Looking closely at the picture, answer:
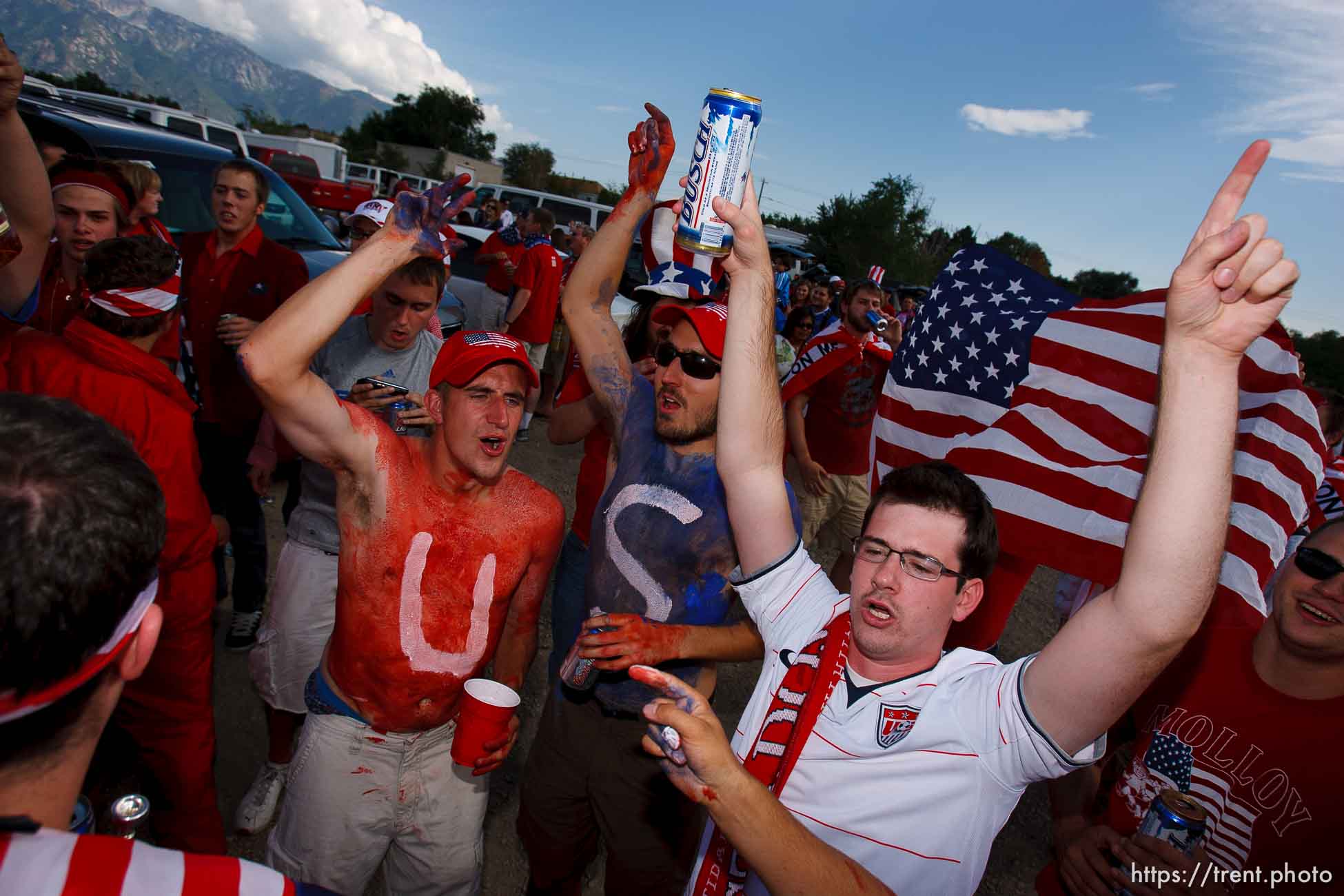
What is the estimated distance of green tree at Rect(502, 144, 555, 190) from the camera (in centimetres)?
6300

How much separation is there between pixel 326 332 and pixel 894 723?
6.04 feet

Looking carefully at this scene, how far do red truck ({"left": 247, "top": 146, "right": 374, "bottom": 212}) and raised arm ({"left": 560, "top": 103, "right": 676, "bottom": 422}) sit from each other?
56.8 feet

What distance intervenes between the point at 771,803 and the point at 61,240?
4.37 metres

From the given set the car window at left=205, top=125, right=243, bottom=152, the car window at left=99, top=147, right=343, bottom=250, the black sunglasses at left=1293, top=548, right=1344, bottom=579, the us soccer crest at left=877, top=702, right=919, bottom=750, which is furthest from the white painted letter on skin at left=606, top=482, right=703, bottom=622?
the car window at left=205, top=125, right=243, bottom=152

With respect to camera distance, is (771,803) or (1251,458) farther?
(1251,458)

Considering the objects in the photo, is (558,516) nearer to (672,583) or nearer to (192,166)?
(672,583)

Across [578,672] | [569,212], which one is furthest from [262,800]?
[569,212]

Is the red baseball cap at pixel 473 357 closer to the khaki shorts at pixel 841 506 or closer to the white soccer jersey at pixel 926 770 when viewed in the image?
the white soccer jersey at pixel 926 770

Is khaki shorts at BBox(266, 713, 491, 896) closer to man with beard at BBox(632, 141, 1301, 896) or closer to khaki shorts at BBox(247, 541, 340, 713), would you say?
khaki shorts at BBox(247, 541, 340, 713)

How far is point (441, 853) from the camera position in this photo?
102 inches

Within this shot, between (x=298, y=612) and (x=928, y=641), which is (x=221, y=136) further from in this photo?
(x=928, y=641)

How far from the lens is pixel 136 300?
108 inches

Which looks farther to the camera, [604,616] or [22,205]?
[22,205]

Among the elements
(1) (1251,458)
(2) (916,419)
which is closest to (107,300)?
(2) (916,419)
